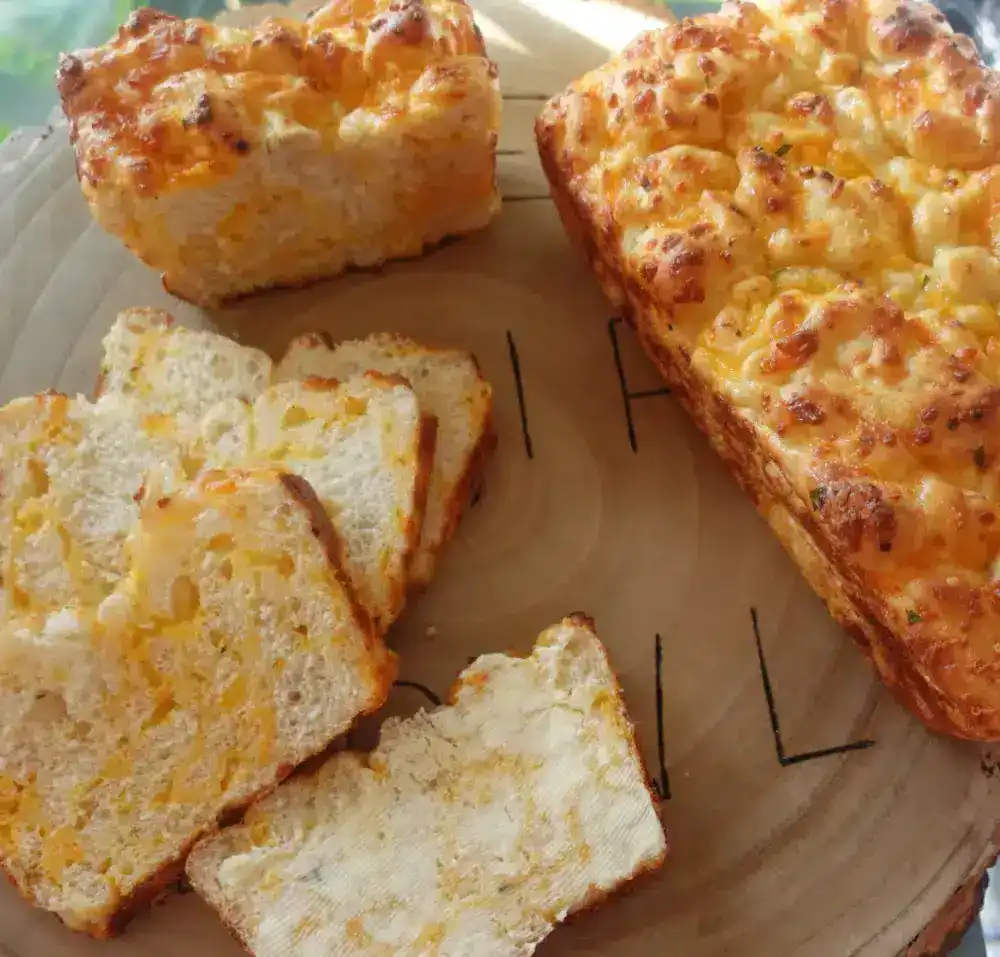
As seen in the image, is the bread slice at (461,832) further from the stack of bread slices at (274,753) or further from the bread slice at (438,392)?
the bread slice at (438,392)

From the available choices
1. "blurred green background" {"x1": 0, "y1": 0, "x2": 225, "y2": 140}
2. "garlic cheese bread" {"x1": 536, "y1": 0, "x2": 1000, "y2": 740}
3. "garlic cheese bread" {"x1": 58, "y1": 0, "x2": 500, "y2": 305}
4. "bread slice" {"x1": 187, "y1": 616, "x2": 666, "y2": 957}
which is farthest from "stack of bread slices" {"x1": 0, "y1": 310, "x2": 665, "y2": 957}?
"blurred green background" {"x1": 0, "y1": 0, "x2": 225, "y2": 140}

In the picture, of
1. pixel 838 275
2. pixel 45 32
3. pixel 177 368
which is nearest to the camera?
pixel 838 275

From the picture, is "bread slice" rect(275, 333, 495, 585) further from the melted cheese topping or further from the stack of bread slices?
the melted cheese topping

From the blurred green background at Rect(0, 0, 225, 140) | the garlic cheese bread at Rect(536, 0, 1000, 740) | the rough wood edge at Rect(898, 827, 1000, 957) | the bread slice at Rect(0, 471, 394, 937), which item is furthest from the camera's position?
the blurred green background at Rect(0, 0, 225, 140)

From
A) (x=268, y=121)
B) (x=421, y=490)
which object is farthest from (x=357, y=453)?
(x=268, y=121)

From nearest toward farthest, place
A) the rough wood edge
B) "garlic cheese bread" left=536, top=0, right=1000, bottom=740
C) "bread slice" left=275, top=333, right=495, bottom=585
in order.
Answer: "garlic cheese bread" left=536, top=0, right=1000, bottom=740 → the rough wood edge → "bread slice" left=275, top=333, right=495, bottom=585

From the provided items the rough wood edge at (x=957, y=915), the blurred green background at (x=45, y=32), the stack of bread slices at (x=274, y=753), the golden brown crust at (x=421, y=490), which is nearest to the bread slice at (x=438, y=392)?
the golden brown crust at (x=421, y=490)

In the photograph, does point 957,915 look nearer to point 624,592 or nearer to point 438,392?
point 624,592

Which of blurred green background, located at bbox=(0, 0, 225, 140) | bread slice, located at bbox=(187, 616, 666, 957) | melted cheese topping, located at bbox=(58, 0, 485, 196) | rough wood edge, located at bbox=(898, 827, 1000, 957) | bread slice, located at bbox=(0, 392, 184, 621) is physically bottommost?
rough wood edge, located at bbox=(898, 827, 1000, 957)
